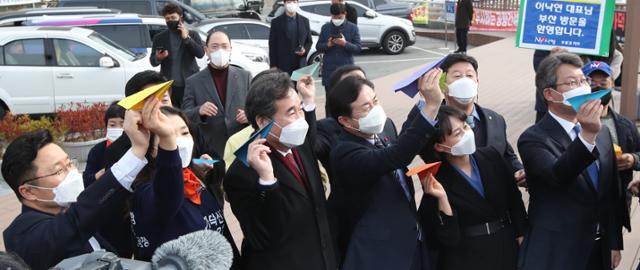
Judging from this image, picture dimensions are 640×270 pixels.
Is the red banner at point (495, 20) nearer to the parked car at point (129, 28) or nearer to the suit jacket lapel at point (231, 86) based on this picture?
the parked car at point (129, 28)

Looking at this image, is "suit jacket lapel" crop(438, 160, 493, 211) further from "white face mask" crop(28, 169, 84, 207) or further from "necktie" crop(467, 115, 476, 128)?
"white face mask" crop(28, 169, 84, 207)

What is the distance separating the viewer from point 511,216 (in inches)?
Answer: 167

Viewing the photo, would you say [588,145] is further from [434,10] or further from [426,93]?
[434,10]

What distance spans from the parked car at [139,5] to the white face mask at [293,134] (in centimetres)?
1495

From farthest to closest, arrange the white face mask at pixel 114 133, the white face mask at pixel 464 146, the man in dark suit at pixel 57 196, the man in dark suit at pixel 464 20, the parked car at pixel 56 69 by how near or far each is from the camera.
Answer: the man in dark suit at pixel 464 20
the parked car at pixel 56 69
the white face mask at pixel 114 133
the white face mask at pixel 464 146
the man in dark suit at pixel 57 196

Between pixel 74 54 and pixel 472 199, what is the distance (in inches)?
363

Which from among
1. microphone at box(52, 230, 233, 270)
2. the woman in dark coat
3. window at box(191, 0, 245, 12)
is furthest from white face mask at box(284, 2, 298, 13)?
window at box(191, 0, 245, 12)

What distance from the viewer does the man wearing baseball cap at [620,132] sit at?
436cm

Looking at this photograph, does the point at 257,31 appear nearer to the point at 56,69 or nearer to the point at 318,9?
the point at 318,9

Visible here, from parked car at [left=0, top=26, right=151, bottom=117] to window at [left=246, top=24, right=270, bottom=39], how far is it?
5.29m

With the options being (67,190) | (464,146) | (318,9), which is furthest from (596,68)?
(318,9)

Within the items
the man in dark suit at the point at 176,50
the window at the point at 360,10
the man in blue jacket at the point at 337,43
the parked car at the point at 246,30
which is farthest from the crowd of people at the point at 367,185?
the window at the point at 360,10

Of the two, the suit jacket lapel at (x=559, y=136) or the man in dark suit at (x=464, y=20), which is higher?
the suit jacket lapel at (x=559, y=136)

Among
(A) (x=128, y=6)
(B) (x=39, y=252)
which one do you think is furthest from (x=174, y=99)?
(A) (x=128, y=6)
